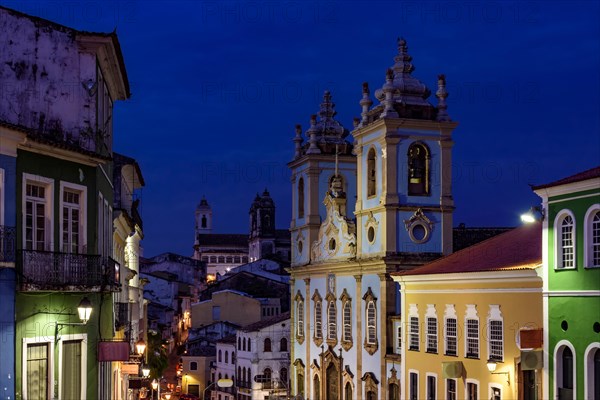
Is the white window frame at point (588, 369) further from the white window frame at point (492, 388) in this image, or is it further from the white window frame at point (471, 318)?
the white window frame at point (471, 318)

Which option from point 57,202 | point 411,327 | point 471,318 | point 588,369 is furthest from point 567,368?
point 57,202

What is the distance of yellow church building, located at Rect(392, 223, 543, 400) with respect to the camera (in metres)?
29.0

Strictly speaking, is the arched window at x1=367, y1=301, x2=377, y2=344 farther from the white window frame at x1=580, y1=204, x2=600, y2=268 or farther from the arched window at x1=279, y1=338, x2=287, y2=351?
the arched window at x1=279, y1=338, x2=287, y2=351

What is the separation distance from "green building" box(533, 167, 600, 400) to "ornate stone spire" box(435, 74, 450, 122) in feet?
60.0

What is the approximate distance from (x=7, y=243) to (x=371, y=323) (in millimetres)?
30126

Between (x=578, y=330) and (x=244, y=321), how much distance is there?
5901 centimetres

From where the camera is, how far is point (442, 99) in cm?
4512

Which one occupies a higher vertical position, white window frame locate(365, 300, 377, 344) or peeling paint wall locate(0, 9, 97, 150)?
peeling paint wall locate(0, 9, 97, 150)

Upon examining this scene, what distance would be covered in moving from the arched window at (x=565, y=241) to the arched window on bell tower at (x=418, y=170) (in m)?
18.4

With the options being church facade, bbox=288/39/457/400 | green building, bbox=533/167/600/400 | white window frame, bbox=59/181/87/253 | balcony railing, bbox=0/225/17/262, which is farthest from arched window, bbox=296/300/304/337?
balcony railing, bbox=0/225/17/262

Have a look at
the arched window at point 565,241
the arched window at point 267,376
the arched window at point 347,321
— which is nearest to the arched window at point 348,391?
the arched window at point 347,321

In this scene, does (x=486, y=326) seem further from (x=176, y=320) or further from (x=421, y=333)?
(x=176, y=320)

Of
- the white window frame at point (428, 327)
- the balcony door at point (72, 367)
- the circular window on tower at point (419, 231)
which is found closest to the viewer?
the balcony door at point (72, 367)

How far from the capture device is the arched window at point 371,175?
46.1m
